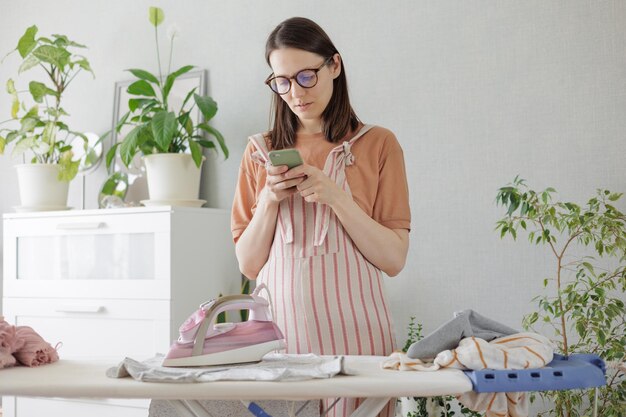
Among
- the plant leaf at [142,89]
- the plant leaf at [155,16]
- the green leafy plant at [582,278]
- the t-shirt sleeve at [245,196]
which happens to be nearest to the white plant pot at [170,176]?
the plant leaf at [142,89]

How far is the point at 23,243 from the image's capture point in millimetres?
3594

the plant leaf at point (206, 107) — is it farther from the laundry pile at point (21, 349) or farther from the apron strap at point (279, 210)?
the laundry pile at point (21, 349)

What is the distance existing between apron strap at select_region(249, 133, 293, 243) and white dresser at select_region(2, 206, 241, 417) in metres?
1.42

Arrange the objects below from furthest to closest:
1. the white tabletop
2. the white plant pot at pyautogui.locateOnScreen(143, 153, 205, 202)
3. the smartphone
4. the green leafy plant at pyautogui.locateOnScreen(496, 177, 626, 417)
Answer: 1. the white plant pot at pyautogui.locateOnScreen(143, 153, 205, 202)
2. the green leafy plant at pyautogui.locateOnScreen(496, 177, 626, 417)
3. the smartphone
4. the white tabletop

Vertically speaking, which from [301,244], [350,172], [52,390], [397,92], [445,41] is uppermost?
[445,41]

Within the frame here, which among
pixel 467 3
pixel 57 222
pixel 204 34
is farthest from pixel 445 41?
pixel 57 222

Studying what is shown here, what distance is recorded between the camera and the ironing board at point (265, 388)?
1183 mm

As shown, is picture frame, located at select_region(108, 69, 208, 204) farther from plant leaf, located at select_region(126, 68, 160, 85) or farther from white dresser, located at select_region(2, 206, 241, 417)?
white dresser, located at select_region(2, 206, 241, 417)

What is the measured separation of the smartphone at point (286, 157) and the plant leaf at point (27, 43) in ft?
8.09

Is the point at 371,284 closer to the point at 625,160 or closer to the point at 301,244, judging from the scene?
the point at 301,244

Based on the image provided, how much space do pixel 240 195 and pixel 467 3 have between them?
1688 millimetres

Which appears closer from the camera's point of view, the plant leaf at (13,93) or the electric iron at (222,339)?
the electric iron at (222,339)

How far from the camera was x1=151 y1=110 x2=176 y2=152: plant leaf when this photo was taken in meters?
3.31

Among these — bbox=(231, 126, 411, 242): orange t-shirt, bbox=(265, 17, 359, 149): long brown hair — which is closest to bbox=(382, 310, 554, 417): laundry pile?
bbox=(231, 126, 411, 242): orange t-shirt
